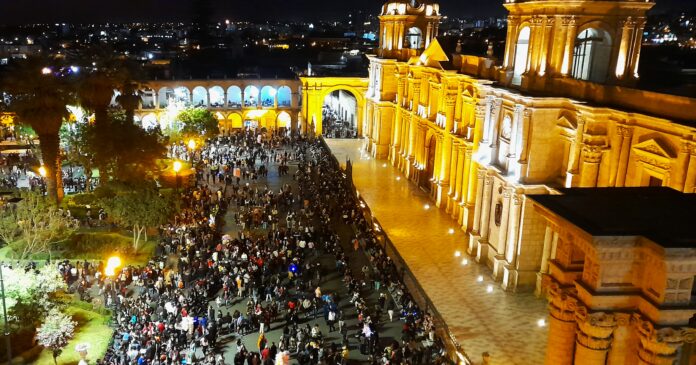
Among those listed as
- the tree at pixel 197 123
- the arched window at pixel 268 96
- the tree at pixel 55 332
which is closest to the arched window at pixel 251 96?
the arched window at pixel 268 96

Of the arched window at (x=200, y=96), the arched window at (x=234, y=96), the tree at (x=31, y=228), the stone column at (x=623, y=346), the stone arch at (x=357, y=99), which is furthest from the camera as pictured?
the arched window at (x=234, y=96)

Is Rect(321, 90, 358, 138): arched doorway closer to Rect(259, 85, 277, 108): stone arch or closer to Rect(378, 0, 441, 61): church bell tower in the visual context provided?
Rect(259, 85, 277, 108): stone arch

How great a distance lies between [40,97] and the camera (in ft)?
96.9

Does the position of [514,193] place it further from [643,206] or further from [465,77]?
[643,206]

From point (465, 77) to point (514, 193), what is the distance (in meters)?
8.30

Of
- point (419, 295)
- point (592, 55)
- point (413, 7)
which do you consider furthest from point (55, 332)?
point (413, 7)

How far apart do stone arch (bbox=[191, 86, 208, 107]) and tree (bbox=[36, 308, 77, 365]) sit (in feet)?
143

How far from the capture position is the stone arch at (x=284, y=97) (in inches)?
2460

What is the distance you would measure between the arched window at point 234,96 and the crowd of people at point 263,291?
90.7 feet

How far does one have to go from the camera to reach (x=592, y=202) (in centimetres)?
1139

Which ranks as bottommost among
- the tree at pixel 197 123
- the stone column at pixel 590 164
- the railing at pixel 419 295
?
the railing at pixel 419 295

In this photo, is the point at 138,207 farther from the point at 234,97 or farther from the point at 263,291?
the point at 234,97

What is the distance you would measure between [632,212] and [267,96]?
56.4m

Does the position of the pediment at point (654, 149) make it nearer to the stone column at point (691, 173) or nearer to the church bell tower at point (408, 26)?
the stone column at point (691, 173)
